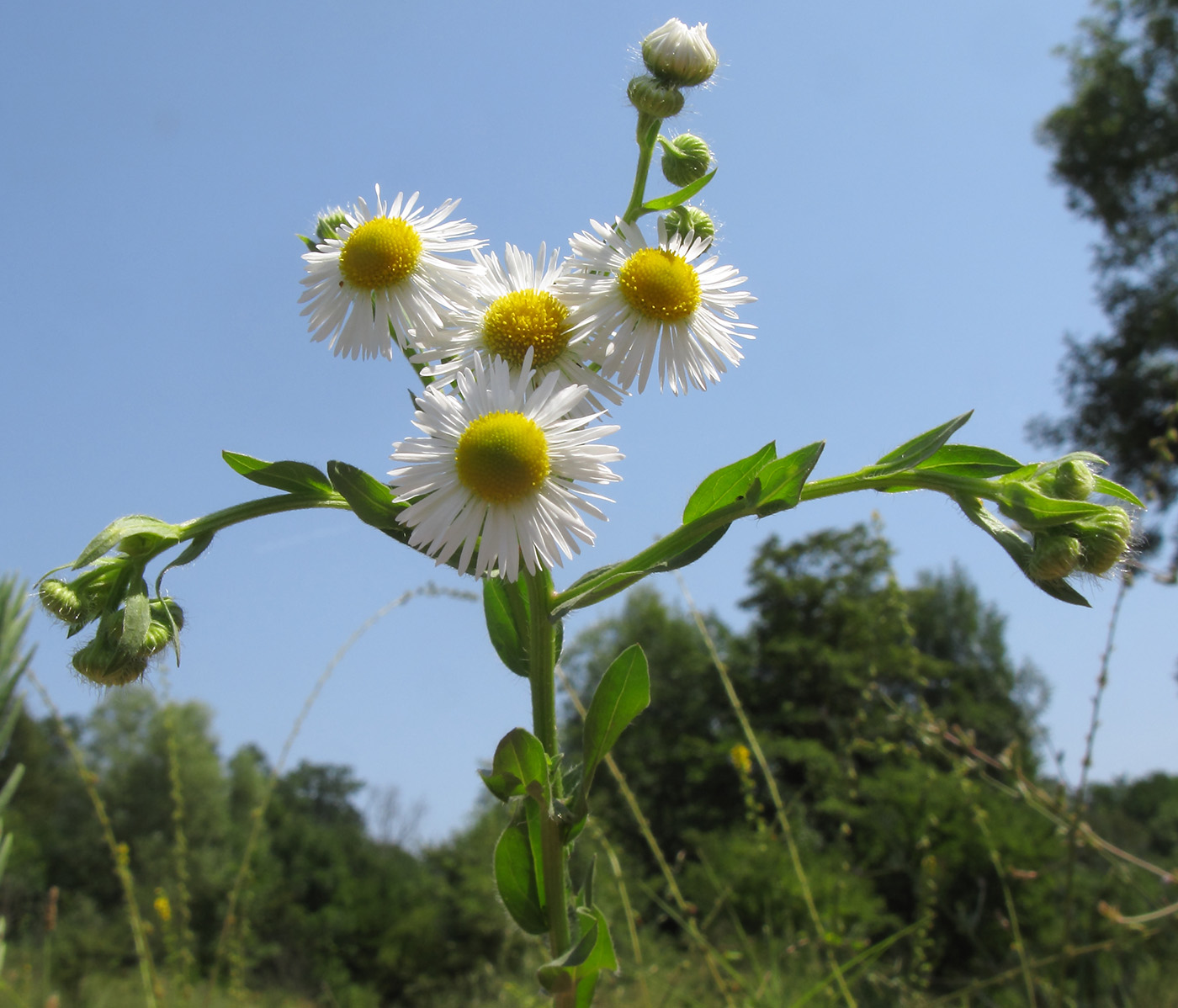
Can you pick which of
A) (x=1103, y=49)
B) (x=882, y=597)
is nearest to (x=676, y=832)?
(x=882, y=597)

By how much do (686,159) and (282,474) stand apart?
61cm

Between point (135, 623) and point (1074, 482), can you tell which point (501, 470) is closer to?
point (135, 623)

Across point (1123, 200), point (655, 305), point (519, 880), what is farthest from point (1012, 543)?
point (1123, 200)

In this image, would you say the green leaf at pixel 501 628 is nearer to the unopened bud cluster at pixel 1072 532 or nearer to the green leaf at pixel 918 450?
the green leaf at pixel 918 450

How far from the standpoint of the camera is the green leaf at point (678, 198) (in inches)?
40.0

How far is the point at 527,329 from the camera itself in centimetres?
93

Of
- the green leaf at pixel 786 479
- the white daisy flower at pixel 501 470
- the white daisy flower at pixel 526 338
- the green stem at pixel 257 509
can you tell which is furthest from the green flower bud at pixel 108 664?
the green leaf at pixel 786 479

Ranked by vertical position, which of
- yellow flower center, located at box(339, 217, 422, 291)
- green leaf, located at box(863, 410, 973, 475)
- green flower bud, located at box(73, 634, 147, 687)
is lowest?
green flower bud, located at box(73, 634, 147, 687)

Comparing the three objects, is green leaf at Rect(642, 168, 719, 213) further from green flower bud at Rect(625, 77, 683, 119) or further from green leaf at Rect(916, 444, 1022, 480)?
green leaf at Rect(916, 444, 1022, 480)

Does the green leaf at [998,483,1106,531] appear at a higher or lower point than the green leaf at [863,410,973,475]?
lower

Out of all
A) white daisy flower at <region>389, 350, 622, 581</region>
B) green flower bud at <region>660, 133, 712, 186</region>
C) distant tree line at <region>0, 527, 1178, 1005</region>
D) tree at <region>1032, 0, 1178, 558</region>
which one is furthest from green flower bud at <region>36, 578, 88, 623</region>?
tree at <region>1032, 0, 1178, 558</region>

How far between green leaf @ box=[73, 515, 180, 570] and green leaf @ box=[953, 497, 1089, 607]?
0.87 metres

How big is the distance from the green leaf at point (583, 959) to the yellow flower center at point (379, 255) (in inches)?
29.9

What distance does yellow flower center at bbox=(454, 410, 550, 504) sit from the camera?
2.74 feet
